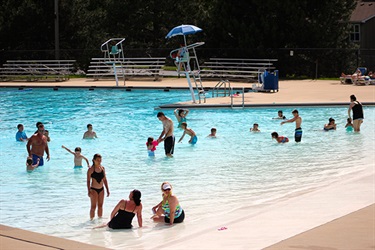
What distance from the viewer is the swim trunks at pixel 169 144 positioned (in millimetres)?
21266

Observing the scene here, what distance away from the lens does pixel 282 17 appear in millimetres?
46750

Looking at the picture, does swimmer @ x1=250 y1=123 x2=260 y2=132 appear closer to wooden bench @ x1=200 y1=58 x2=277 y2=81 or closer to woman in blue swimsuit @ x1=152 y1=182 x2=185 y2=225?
woman in blue swimsuit @ x1=152 y1=182 x2=185 y2=225

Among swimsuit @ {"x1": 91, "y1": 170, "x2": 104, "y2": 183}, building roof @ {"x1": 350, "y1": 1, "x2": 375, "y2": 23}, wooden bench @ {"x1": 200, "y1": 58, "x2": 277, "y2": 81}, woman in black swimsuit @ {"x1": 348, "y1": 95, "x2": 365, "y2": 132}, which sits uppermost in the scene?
building roof @ {"x1": 350, "y1": 1, "x2": 375, "y2": 23}

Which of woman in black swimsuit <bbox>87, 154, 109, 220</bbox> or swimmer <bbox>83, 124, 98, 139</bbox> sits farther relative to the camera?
swimmer <bbox>83, 124, 98, 139</bbox>

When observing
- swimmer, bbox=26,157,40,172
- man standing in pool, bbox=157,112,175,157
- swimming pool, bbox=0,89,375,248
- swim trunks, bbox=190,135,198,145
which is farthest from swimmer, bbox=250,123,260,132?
swimmer, bbox=26,157,40,172

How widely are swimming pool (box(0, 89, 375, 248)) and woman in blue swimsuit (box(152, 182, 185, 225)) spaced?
0.23m

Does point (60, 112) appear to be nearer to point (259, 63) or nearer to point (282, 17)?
point (259, 63)

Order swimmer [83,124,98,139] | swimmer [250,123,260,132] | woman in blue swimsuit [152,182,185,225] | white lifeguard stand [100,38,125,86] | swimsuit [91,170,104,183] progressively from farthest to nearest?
1. white lifeguard stand [100,38,125,86]
2. swimmer [250,123,260,132]
3. swimmer [83,124,98,139]
4. swimsuit [91,170,104,183]
5. woman in blue swimsuit [152,182,185,225]

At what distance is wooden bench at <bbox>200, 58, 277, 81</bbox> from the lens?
43.1 meters

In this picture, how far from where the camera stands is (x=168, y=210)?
13.8 m

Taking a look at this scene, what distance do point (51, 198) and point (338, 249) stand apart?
8.01m

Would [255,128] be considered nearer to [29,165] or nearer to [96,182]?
[29,165]

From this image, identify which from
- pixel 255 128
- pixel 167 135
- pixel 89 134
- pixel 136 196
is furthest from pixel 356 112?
pixel 136 196

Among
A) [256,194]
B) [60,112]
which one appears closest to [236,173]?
[256,194]
